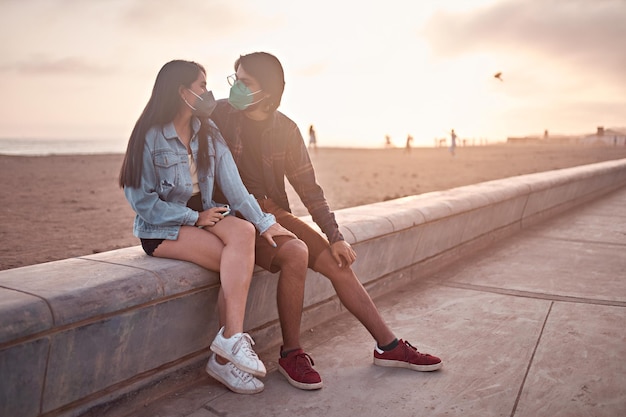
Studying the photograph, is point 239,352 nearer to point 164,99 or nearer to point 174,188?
point 174,188

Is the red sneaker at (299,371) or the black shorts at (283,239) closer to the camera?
the red sneaker at (299,371)

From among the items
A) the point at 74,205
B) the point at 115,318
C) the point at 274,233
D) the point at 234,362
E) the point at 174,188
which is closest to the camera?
the point at 115,318

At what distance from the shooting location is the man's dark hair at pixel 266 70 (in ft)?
10.7

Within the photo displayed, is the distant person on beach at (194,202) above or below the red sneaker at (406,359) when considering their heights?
above

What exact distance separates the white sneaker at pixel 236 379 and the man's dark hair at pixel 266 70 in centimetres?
151

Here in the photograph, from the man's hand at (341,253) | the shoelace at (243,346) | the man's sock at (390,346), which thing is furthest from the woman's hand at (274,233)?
the man's sock at (390,346)

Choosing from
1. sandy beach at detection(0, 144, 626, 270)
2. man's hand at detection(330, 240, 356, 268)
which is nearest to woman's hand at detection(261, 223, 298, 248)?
man's hand at detection(330, 240, 356, 268)

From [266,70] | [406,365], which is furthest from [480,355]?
[266,70]

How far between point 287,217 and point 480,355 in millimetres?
1375

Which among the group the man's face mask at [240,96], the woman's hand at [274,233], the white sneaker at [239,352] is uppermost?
the man's face mask at [240,96]

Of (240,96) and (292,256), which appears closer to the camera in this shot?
(292,256)

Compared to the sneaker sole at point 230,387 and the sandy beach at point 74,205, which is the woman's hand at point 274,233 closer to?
the sneaker sole at point 230,387

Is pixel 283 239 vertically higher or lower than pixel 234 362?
higher

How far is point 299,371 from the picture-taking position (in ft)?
9.41
